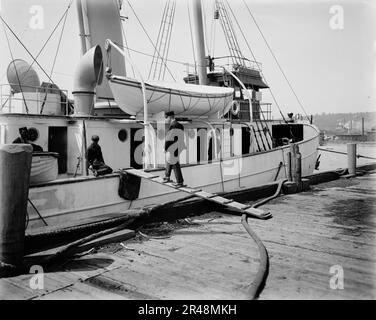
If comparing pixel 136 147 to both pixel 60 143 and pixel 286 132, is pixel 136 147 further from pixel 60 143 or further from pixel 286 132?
pixel 286 132

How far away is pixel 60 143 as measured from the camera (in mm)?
10500

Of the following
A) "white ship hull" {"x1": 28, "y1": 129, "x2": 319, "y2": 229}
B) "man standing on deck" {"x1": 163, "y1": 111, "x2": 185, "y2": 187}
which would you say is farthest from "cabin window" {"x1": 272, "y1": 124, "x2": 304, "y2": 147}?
"man standing on deck" {"x1": 163, "y1": 111, "x2": 185, "y2": 187}

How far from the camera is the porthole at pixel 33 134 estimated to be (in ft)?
31.1

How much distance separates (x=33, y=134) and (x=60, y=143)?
1.01 m

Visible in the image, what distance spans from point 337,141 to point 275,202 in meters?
77.3

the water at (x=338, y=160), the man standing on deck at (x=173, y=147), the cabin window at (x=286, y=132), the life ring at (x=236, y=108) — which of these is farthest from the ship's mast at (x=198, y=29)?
the water at (x=338, y=160)

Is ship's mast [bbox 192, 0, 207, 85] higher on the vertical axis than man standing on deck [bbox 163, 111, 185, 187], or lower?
higher

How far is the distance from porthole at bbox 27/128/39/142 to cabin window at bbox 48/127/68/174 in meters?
0.78

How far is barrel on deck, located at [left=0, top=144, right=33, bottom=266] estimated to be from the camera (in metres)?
4.55

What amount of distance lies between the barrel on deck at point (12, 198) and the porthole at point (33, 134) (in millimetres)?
5168

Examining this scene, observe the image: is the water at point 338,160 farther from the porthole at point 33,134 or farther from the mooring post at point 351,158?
the porthole at point 33,134

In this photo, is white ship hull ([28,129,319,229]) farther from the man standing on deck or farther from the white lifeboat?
the white lifeboat
